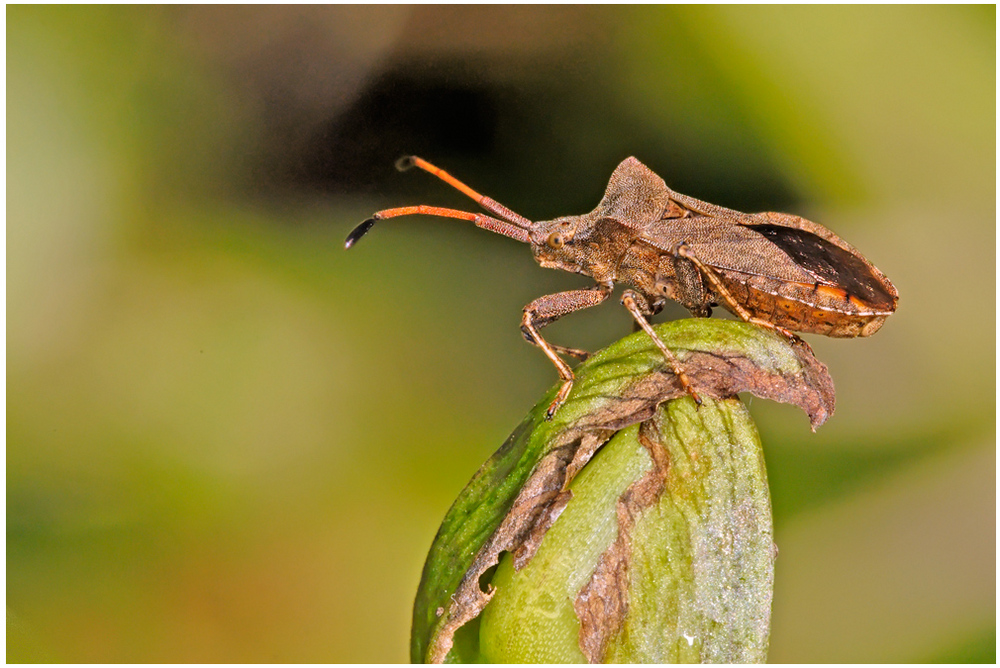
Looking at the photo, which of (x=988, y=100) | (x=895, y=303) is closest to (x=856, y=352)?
(x=895, y=303)

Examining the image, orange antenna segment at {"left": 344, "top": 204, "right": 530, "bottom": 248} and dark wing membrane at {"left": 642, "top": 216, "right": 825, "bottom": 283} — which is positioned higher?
orange antenna segment at {"left": 344, "top": 204, "right": 530, "bottom": 248}

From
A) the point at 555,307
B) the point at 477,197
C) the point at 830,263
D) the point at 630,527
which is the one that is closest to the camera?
the point at 630,527

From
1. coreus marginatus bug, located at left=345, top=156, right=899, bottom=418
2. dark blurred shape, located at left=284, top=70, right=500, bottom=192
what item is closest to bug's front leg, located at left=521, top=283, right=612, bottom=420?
coreus marginatus bug, located at left=345, top=156, right=899, bottom=418

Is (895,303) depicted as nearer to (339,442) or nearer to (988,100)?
(988,100)

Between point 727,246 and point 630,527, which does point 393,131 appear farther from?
point 630,527

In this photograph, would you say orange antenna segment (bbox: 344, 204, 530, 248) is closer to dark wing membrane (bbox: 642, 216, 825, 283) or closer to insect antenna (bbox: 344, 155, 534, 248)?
insect antenna (bbox: 344, 155, 534, 248)

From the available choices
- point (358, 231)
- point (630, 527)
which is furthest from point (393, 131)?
point (630, 527)
